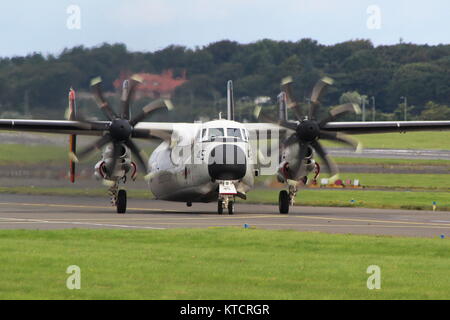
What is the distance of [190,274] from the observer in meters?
16.0

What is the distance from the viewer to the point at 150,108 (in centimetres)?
3591

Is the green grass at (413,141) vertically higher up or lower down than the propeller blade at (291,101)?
higher up

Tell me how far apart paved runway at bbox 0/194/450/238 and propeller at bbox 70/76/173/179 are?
88.5 inches

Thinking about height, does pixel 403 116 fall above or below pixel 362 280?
above

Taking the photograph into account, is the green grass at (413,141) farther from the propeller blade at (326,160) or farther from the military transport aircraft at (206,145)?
the propeller blade at (326,160)

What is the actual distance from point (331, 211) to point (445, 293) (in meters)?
21.5

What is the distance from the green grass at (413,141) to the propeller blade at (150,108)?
58.1 metres

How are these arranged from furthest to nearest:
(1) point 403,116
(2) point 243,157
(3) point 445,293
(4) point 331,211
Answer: (1) point 403,116 → (4) point 331,211 → (2) point 243,157 → (3) point 445,293

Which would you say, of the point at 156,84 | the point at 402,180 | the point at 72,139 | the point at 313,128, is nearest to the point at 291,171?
the point at 313,128

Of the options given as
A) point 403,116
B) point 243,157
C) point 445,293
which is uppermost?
point 403,116

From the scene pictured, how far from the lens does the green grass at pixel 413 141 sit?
9643 centimetres

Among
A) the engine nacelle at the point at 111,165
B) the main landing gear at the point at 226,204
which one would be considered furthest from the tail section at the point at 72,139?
the main landing gear at the point at 226,204
